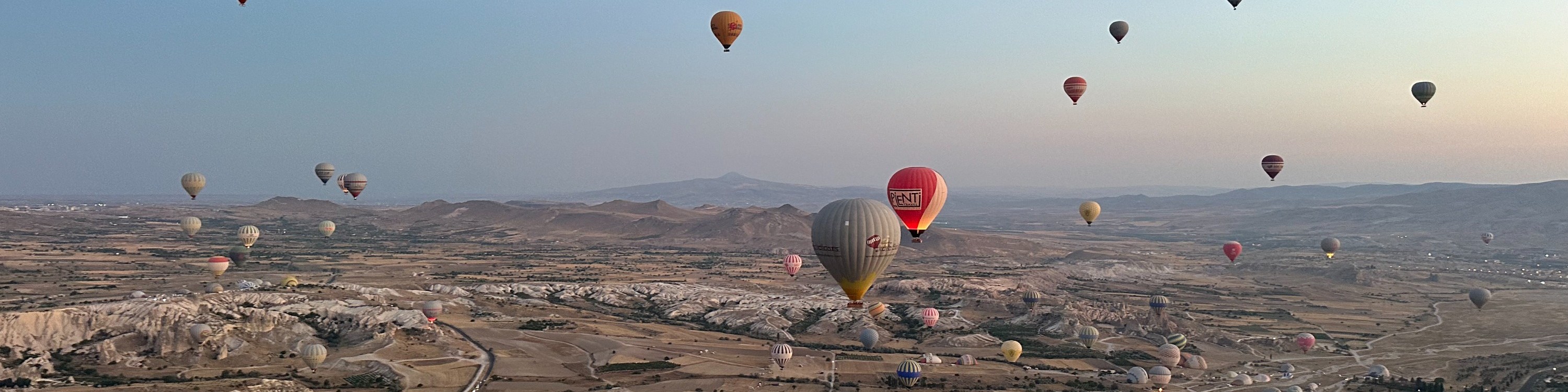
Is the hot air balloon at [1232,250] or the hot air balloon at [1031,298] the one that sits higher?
the hot air balloon at [1232,250]

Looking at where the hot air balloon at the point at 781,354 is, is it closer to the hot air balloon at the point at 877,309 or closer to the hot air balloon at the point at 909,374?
the hot air balloon at the point at 909,374

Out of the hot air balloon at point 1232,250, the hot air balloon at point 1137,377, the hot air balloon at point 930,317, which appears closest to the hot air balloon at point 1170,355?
the hot air balloon at point 1137,377

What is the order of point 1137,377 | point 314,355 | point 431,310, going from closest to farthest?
point 314,355
point 1137,377
point 431,310

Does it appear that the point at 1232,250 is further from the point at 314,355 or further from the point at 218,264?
the point at 218,264

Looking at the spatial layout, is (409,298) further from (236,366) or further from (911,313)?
(911,313)

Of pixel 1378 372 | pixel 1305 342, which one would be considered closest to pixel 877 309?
pixel 1305 342

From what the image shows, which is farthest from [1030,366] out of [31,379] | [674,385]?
[31,379]
